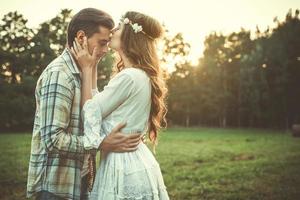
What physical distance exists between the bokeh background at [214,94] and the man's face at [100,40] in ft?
19.1

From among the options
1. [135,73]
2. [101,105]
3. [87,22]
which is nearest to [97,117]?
[101,105]

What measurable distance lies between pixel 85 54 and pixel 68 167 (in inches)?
33.7

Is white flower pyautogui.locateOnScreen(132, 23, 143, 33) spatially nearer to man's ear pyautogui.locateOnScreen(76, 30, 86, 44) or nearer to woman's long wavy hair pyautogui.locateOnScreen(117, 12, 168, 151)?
woman's long wavy hair pyautogui.locateOnScreen(117, 12, 168, 151)

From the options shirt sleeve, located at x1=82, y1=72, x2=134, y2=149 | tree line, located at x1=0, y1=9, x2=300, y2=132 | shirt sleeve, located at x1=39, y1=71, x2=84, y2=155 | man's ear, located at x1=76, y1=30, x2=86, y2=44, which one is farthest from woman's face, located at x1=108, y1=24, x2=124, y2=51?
tree line, located at x1=0, y1=9, x2=300, y2=132

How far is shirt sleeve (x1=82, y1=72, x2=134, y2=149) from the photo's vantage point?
270cm

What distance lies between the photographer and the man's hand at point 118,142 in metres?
2.80

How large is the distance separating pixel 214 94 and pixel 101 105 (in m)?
47.1

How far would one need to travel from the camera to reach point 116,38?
10.1 feet

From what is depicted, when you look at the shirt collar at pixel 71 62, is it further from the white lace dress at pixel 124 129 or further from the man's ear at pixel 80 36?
the white lace dress at pixel 124 129

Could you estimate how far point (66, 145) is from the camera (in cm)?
263

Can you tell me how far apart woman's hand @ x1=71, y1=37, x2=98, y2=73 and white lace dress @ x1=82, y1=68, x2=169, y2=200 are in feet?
0.99

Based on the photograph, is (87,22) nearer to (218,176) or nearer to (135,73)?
(135,73)

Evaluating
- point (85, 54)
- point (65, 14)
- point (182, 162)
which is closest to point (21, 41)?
point (65, 14)

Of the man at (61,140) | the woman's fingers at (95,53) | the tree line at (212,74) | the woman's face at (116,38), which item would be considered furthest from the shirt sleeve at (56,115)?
the tree line at (212,74)
